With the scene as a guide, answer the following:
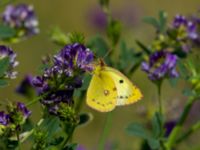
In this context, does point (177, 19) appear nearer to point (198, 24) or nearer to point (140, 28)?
point (198, 24)

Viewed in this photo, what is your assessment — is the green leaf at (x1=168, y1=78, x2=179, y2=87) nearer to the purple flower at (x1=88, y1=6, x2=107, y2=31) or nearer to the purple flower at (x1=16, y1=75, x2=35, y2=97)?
the purple flower at (x1=16, y1=75, x2=35, y2=97)

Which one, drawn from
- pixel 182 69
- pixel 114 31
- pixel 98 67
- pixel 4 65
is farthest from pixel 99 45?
pixel 4 65

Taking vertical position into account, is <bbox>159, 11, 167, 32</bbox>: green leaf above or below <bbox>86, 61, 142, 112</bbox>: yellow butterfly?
below

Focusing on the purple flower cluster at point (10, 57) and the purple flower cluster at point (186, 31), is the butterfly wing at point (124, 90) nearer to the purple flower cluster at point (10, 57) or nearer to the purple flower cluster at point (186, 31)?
the purple flower cluster at point (10, 57)

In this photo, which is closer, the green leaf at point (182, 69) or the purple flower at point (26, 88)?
the green leaf at point (182, 69)

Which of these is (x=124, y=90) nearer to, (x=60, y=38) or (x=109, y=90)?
(x=109, y=90)

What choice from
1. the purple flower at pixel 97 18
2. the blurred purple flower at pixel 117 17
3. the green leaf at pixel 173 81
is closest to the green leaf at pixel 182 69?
the green leaf at pixel 173 81

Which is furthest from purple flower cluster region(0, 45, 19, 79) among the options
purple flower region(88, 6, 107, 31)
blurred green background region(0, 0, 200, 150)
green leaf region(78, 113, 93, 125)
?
purple flower region(88, 6, 107, 31)
